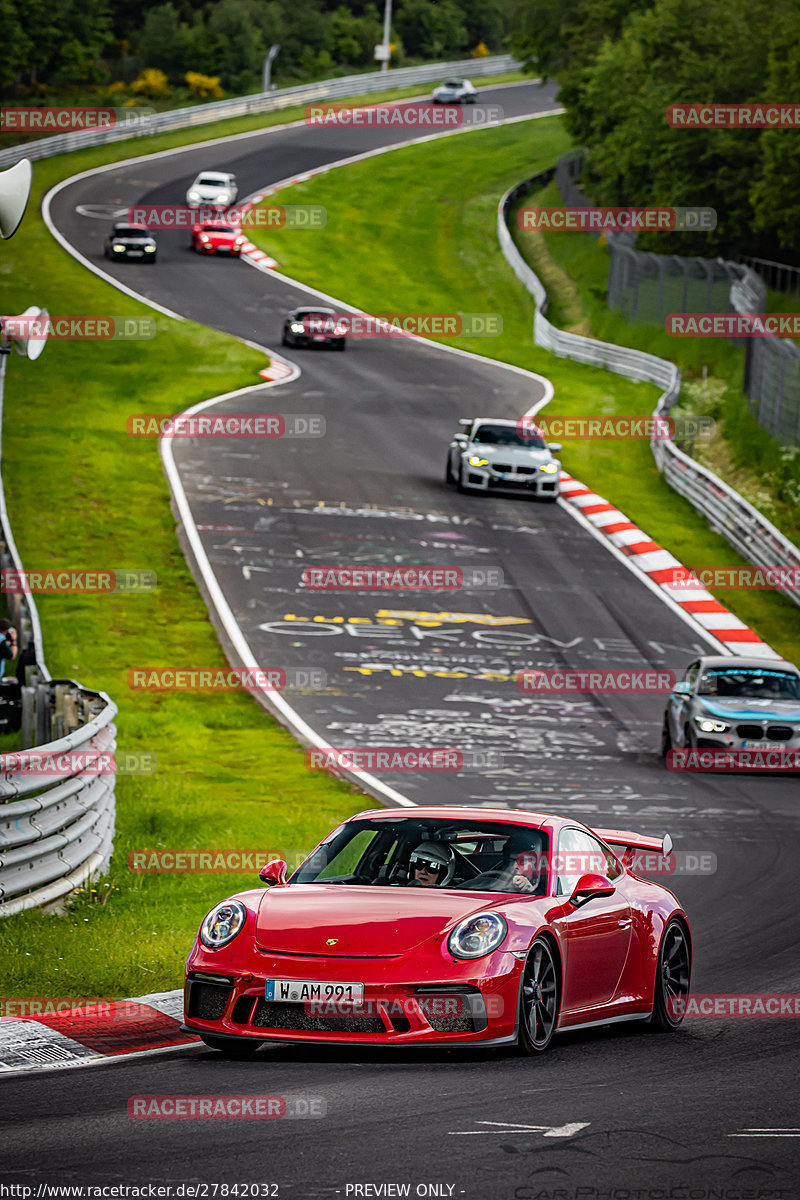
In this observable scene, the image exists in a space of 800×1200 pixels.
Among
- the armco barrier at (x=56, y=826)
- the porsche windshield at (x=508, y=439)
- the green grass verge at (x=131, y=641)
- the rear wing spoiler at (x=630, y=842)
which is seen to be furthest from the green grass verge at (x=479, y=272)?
the rear wing spoiler at (x=630, y=842)

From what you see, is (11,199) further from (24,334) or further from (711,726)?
(711,726)

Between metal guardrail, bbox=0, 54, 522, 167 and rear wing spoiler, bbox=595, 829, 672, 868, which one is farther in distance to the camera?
metal guardrail, bbox=0, 54, 522, 167

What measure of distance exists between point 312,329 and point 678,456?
15928 millimetres

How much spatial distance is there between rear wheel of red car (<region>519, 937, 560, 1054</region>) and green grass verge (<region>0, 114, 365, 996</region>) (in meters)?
2.51

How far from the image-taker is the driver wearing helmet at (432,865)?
29.2ft

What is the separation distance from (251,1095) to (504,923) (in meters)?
1.60

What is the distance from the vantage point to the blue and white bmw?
20.7m

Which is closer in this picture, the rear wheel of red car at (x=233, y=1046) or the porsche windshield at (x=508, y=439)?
the rear wheel of red car at (x=233, y=1046)

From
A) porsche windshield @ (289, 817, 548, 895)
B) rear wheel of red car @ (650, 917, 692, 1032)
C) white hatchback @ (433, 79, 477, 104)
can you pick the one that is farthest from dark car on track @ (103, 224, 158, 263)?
porsche windshield @ (289, 817, 548, 895)

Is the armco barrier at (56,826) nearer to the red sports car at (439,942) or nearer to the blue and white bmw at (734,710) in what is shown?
the red sports car at (439,942)

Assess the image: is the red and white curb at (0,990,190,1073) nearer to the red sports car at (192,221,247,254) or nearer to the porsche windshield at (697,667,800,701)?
the porsche windshield at (697,667,800,701)

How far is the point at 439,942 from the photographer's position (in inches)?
319

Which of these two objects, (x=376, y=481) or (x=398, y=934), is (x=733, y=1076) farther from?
(x=376, y=481)

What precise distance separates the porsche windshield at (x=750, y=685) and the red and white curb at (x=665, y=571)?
5.87m
